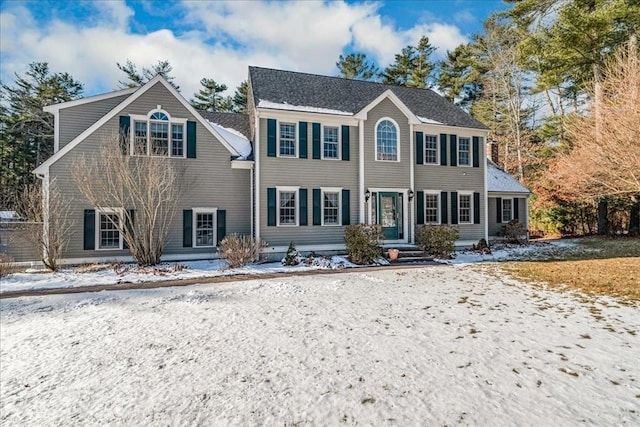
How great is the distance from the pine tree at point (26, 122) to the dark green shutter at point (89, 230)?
19912 millimetres

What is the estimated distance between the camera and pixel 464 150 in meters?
16.2

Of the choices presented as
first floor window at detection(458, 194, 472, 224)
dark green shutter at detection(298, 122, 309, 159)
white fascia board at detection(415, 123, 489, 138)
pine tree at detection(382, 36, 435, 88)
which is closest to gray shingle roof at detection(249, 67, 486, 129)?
white fascia board at detection(415, 123, 489, 138)

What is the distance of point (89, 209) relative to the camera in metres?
12.1

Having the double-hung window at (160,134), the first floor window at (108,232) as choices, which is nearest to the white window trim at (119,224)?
the first floor window at (108,232)

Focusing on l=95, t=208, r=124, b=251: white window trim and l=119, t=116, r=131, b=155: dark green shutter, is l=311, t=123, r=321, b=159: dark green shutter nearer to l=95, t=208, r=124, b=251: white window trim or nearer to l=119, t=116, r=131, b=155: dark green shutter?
l=119, t=116, r=131, b=155: dark green shutter

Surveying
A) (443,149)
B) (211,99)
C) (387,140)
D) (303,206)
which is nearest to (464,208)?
(443,149)

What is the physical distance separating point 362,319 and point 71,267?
10958 mm

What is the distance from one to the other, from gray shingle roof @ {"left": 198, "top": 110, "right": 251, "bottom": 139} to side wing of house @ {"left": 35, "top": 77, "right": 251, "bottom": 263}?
2.86 m

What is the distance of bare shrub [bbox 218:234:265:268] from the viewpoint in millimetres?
11547

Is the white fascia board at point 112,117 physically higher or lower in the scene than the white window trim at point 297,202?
higher

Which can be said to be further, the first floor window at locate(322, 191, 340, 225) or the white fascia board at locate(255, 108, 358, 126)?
the first floor window at locate(322, 191, 340, 225)

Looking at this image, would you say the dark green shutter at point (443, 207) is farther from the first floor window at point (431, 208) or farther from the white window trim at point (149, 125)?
the white window trim at point (149, 125)

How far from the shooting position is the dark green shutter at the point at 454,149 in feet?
52.0

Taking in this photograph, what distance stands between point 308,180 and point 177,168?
5.10 metres
